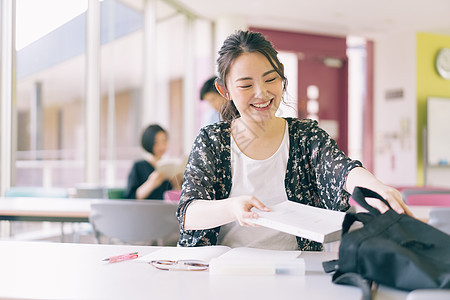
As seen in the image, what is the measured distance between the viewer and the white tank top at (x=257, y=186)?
1540 millimetres

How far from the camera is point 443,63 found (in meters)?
7.54

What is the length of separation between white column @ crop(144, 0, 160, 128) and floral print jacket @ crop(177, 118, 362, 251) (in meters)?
4.39

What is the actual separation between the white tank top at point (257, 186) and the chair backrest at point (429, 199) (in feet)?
6.36

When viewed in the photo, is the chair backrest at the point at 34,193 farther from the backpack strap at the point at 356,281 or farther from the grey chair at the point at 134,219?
the backpack strap at the point at 356,281

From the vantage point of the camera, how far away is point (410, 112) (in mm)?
7480

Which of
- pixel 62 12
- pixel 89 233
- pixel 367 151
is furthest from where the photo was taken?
pixel 367 151

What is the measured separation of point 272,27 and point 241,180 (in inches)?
250

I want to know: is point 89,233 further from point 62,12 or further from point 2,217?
point 62,12

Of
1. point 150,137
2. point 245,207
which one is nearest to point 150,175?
point 150,137

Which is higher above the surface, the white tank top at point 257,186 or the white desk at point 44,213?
the white tank top at point 257,186

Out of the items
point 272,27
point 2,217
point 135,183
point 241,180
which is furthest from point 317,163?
point 272,27

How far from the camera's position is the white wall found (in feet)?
24.5

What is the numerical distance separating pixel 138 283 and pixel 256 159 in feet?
2.20

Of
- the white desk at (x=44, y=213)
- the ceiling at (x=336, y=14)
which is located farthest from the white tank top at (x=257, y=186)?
the ceiling at (x=336, y=14)
